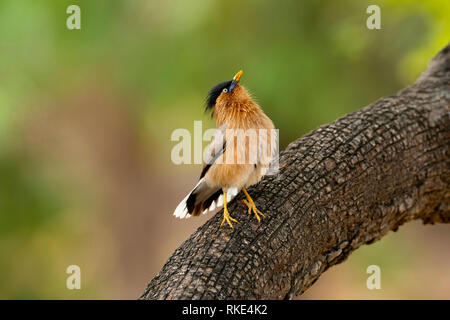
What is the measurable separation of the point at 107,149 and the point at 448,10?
5996mm

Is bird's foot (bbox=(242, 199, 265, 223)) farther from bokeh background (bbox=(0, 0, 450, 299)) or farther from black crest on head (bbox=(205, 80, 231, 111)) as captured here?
bokeh background (bbox=(0, 0, 450, 299))

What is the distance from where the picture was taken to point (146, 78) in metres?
7.39

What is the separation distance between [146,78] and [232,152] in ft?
15.6

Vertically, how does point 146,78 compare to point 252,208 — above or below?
above

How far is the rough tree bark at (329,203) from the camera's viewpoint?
2330 millimetres

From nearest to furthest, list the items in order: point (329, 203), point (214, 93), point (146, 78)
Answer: point (329, 203) → point (214, 93) → point (146, 78)

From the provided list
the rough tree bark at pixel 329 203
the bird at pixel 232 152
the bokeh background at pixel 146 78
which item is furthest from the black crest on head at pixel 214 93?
the bokeh background at pixel 146 78

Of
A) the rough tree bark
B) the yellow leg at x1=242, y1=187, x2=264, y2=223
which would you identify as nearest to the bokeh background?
the rough tree bark

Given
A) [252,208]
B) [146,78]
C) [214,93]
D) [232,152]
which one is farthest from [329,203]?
[146,78]

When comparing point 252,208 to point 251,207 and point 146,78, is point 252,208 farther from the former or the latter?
point 146,78

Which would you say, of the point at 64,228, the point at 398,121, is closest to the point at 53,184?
the point at 64,228

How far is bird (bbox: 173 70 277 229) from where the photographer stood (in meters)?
2.88

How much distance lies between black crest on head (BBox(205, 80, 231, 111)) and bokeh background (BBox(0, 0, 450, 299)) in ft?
11.9
